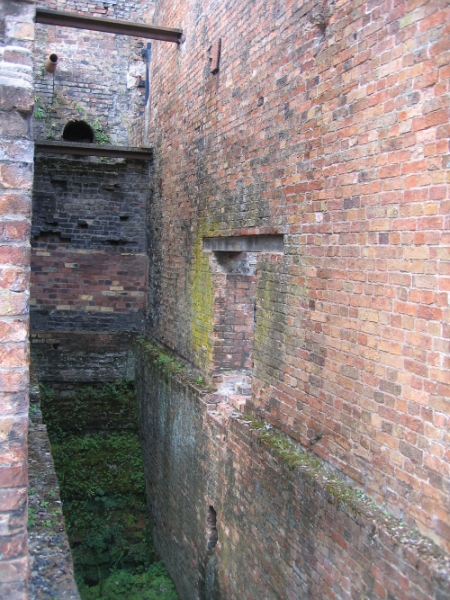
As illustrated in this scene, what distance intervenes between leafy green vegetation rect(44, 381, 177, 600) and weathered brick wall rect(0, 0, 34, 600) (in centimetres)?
491

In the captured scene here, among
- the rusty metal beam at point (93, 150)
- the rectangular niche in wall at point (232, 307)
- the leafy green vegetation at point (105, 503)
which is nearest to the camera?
the rectangular niche in wall at point (232, 307)

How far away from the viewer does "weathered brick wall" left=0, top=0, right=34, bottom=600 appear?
262cm

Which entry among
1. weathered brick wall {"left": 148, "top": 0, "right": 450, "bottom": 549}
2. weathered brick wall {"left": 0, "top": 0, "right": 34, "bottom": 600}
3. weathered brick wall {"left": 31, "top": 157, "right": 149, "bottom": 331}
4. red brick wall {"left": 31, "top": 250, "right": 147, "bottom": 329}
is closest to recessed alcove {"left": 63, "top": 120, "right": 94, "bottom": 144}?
weathered brick wall {"left": 31, "top": 157, "right": 149, "bottom": 331}

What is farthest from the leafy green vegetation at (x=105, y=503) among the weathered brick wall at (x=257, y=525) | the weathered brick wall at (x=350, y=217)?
the weathered brick wall at (x=350, y=217)

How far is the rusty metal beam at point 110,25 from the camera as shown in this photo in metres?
7.12

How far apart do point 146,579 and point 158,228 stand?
4.60 m

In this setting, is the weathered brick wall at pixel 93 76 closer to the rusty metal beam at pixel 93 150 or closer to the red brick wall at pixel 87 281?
the rusty metal beam at pixel 93 150

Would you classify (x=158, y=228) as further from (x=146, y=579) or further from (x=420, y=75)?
(x=420, y=75)

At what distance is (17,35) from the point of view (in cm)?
269

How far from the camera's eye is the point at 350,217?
366 centimetres

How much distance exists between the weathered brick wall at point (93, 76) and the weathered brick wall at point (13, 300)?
7.52m

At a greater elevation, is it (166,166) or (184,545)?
(166,166)

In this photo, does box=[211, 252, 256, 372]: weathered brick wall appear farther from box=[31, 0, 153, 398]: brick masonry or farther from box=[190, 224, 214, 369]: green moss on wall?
box=[31, 0, 153, 398]: brick masonry

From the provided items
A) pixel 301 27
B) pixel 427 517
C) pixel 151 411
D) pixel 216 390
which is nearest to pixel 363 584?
pixel 427 517
